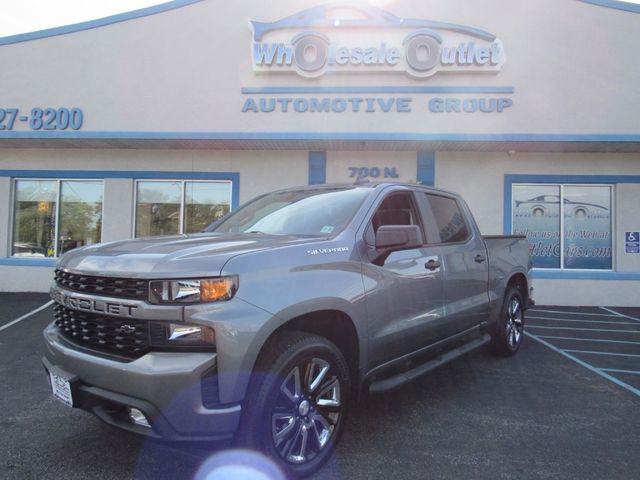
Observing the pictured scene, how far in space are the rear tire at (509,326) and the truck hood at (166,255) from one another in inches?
129

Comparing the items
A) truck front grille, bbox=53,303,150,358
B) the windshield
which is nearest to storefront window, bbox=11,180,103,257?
the windshield

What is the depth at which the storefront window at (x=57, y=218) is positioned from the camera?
34.8 ft

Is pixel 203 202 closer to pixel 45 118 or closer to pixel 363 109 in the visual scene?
pixel 45 118

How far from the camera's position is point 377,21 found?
961cm

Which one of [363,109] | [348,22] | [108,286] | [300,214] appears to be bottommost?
[108,286]

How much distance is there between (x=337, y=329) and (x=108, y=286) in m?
1.46

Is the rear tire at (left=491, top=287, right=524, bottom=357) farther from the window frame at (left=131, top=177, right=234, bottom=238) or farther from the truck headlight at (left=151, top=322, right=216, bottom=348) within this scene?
the window frame at (left=131, top=177, right=234, bottom=238)

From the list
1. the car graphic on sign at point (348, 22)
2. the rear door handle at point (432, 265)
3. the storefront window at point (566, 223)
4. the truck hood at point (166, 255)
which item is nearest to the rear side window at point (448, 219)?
the rear door handle at point (432, 265)

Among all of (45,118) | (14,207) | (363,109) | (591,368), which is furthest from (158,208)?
(591,368)

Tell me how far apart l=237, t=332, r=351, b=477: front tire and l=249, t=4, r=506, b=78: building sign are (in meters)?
8.14

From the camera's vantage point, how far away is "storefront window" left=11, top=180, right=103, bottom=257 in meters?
10.6

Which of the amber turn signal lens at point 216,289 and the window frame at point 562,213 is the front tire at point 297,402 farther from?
the window frame at point 562,213

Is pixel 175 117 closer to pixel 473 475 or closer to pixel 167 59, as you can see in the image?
pixel 167 59

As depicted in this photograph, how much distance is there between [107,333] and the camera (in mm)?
2414
